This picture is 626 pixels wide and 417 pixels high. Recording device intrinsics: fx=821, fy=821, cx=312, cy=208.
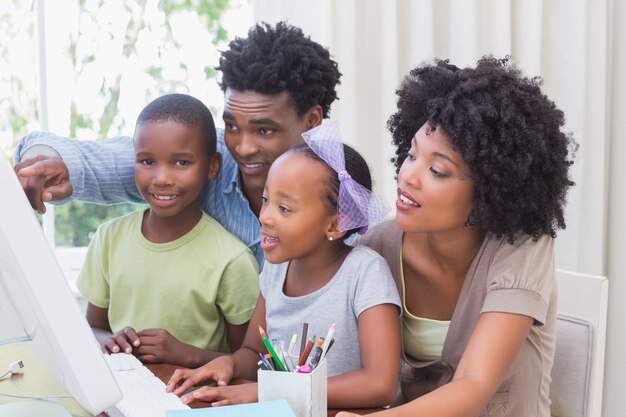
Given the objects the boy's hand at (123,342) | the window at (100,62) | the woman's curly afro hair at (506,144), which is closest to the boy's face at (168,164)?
the boy's hand at (123,342)

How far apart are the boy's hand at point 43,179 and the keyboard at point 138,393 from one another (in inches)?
14.0

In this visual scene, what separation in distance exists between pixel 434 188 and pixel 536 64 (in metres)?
1.24

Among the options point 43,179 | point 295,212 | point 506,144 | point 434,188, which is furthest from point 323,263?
point 43,179

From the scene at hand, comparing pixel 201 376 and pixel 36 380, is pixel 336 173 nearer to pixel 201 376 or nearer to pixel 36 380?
pixel 201 376

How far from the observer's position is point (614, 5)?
2.40 meters

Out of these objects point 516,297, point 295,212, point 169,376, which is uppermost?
point 295,212

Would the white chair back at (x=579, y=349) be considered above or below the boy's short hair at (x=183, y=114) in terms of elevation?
below

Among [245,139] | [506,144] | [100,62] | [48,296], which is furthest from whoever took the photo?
[100,62]

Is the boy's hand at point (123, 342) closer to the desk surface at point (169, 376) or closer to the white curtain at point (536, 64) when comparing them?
the desk surface at point (169, 376)

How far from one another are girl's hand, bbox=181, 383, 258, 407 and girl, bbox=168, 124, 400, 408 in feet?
0.25

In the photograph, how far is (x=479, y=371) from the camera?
113 centimetres

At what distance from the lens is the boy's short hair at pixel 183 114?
1563mm

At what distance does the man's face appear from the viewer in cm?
161

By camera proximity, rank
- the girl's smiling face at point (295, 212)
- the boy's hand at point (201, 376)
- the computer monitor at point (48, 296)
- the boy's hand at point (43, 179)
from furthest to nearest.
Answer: the boy's hand at point (43, 179)
the girl's smiling face at point (295, 212)
the boy's hand at point (201, 376)
the computer monitor at point (48, 296)
